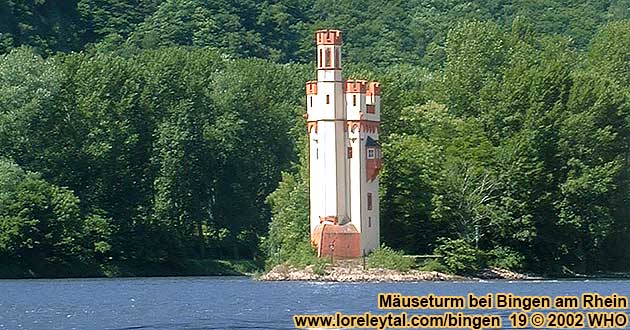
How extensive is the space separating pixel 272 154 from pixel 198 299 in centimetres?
4501

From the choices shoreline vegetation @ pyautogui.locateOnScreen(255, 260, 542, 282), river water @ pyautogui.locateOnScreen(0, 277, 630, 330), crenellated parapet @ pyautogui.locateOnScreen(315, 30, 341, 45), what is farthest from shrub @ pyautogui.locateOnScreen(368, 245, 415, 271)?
crenellated parapet @ pyautogui.locateOnScreen(315, 30, 341, 45)

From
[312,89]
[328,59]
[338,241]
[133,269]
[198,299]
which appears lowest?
[198,299]

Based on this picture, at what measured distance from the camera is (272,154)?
4850 inches

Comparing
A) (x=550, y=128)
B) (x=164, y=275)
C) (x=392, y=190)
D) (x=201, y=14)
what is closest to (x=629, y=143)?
(x=550, y=128)

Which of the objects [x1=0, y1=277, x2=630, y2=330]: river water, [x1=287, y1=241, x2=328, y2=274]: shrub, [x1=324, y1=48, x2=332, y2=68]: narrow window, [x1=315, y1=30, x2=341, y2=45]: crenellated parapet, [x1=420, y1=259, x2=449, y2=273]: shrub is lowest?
[x1=0, y1=277, x2=630, y2=330]: river water

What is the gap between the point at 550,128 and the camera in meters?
104

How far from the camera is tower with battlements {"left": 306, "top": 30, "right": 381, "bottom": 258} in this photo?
9781 cm

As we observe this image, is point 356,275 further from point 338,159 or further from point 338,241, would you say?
point 338,159

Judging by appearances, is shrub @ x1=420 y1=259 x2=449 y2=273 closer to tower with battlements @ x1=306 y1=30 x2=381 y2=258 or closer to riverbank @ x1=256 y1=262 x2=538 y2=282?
riverbank @ x1=256 y1=262 x2=538 y2=282

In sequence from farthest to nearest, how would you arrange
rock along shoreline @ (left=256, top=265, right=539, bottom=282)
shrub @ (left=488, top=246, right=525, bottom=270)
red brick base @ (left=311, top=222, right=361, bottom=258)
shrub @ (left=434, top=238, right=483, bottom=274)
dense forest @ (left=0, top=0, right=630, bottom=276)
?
dense forest @ (left=0, top=0, right=630, bottom=276)
shrub @ (left=488, top=246, right=525, bottom=270)
shrub @ (left=434, top=238, right=483, bottom=274)
red brick base @ (left=311, top=222, right=361, bottom=258)
rock along shoreline @ (left=256, top=265, right=539, bottom=282)

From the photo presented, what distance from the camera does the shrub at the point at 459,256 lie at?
99.1 meters

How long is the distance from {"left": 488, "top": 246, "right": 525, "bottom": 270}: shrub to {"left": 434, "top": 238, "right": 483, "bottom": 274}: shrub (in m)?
1.72

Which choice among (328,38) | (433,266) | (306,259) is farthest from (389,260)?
(328,38)

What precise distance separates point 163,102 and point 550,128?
25248 mm
